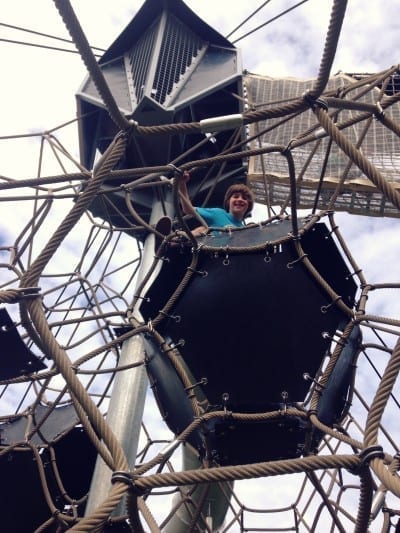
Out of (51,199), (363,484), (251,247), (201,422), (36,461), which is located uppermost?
(51,199)

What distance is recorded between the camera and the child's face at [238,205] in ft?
12.4

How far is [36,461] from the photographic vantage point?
13.8 ft

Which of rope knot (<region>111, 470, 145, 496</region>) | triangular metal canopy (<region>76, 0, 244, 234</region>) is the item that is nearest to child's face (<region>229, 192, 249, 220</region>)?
triangular metal canopy (<region>76, 0, 244, 234</region>)

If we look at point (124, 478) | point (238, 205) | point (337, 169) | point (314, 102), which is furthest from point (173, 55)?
point (124, 478)

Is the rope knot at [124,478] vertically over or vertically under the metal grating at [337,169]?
under

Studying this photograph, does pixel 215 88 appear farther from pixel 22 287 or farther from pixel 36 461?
pixel 22 287

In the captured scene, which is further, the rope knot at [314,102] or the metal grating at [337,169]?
the metal grating at [337,169]

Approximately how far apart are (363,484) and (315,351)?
48.5 inches

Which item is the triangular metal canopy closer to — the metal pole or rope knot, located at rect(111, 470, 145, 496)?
the metal pole

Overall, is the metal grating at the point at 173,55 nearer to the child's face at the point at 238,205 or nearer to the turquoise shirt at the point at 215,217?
the child's face at the point at 238,205

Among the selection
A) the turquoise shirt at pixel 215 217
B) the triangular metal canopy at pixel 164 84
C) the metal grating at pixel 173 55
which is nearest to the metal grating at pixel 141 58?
the triangular metal canopy at pixel 164 84

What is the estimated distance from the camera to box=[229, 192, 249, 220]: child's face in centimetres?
377

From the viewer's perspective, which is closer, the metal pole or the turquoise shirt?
the turquoise shirt

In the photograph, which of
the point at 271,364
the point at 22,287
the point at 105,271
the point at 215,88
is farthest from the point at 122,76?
the point at 22,287
